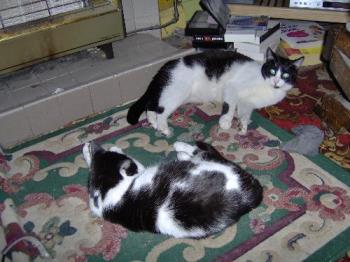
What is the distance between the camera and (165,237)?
4.19ft

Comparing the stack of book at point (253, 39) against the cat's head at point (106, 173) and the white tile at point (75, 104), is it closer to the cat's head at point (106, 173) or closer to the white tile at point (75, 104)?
the white tile at point (75, 104)

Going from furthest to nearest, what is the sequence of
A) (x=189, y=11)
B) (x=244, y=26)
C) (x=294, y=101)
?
(x=189, y=11)
(x=244, y=26)
(x=294, y=101)

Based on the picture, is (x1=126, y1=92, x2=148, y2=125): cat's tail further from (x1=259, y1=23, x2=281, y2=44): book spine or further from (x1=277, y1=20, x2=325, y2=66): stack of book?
(x1=277, y1=20, x2=325, y2=66): stack of book

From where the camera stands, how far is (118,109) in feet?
6.36

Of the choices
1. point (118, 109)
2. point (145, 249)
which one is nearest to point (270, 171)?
point (145, 249)

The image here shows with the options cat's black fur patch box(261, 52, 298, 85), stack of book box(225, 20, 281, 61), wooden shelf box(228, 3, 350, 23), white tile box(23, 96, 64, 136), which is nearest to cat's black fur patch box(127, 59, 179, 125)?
white tile box(23, 96, 64, 136)

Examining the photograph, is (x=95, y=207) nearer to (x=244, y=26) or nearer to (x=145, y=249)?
(x=145, y=249)

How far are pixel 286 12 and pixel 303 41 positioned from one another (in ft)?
0.77

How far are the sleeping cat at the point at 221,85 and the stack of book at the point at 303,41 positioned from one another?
1.44 ft

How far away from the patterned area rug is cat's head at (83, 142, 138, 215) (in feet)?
0.47

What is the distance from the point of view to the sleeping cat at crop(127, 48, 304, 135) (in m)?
1.74

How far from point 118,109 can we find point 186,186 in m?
0.89

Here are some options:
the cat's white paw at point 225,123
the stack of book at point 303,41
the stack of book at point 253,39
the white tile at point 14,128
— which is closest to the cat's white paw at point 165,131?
the cat's white paw at point 225,123

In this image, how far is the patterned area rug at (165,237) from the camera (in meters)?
1.23
